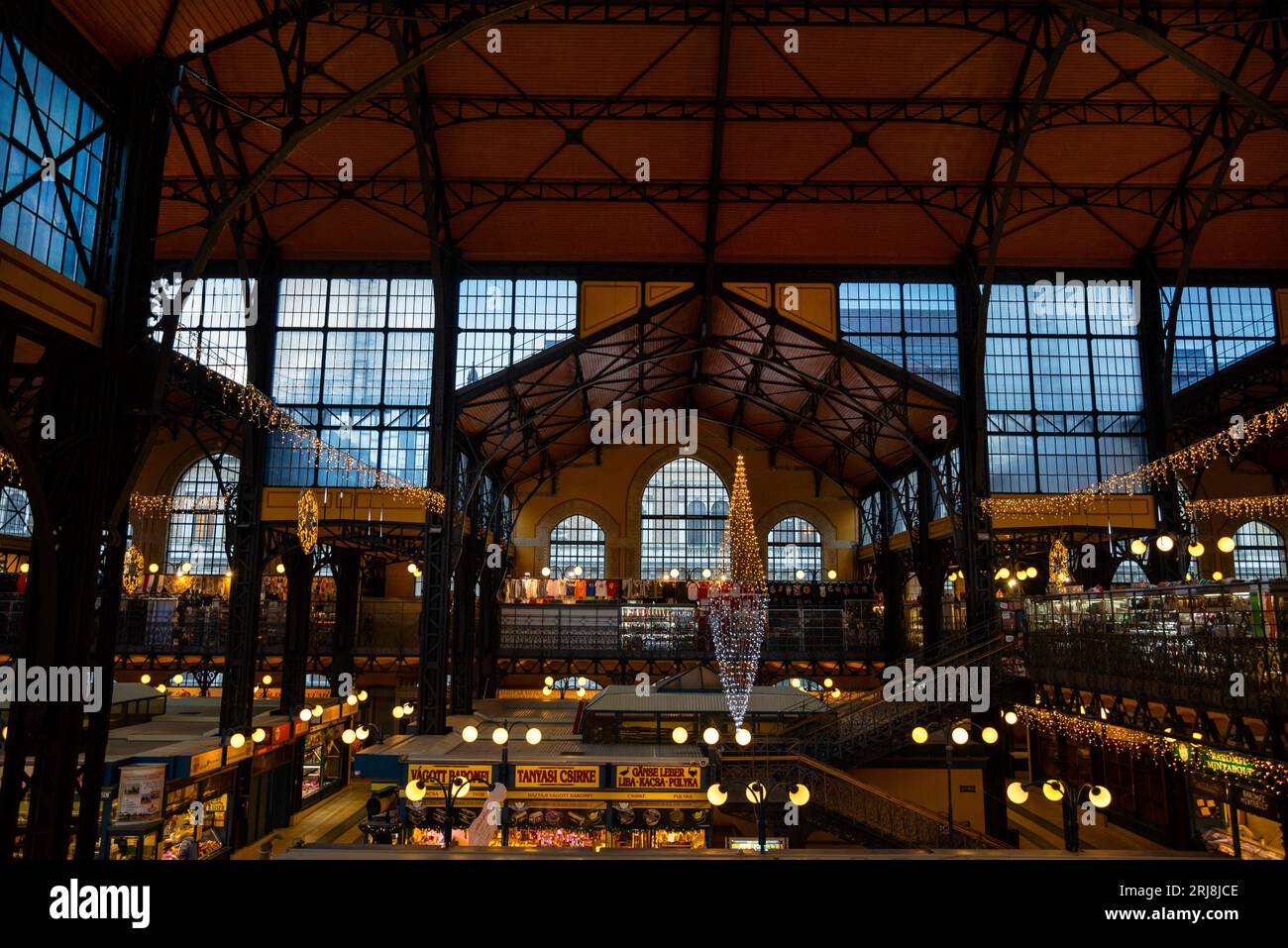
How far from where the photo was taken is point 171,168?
63.2ft

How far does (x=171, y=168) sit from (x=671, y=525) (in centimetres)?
2382

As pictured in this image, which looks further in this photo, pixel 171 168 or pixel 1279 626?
pixel 171 168

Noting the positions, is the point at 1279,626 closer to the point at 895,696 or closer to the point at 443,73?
the point at 895,696

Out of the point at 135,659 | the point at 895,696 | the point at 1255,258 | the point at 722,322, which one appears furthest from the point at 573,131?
the point at 135,659

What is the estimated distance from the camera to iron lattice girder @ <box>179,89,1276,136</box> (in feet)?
63.5

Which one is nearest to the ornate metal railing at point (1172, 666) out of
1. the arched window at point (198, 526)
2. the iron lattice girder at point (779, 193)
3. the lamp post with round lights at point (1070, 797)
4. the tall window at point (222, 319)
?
the lamp post with round lights at point (1070, 797)

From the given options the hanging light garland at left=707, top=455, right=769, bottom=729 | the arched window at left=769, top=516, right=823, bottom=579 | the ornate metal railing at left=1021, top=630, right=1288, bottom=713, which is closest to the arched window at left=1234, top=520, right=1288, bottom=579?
the arched window at left=769, top=516, right=823, bottom=579

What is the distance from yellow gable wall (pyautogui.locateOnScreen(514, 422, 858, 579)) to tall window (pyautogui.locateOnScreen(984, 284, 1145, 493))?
12585 millimetres

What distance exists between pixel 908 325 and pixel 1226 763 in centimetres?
1521

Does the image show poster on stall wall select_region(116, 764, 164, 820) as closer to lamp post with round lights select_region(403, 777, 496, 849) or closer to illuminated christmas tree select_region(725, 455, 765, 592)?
lamp post with round lights select_region(403, 777, 496, 849)

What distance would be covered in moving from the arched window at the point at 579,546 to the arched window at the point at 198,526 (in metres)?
13.8

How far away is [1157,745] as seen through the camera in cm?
1468

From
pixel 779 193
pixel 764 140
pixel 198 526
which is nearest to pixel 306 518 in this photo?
pixel 764 140

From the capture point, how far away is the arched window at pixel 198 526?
33.4m
